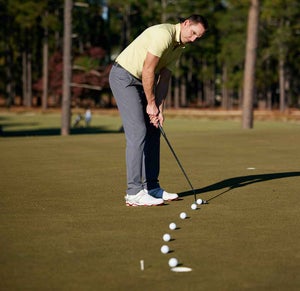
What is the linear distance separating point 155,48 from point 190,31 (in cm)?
44

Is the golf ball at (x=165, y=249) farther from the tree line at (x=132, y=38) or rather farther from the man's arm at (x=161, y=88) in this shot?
the tree line at (x=132, y=38)

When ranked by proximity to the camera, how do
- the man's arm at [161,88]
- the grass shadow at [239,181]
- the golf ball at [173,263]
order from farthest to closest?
1. the grass shadow at [239,181]
2. the man's arm at [161,88]
3. the golf ball at [173,263]

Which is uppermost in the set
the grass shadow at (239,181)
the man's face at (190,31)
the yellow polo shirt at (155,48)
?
the man's face at (190,31)

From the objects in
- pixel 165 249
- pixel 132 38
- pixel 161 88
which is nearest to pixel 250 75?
pixel 161 88

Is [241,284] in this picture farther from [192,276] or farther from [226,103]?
[226,103]

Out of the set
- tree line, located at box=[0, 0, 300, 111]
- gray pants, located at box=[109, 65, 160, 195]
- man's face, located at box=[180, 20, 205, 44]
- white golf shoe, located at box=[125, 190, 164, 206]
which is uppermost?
tree line, located at box=[0, 0, 300, 111]

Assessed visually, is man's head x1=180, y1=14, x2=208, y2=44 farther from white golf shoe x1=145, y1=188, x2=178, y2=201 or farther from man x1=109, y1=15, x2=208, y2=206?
white golf shoe x1=145, y1=188, x2=178, y2=201

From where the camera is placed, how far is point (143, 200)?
314 inches

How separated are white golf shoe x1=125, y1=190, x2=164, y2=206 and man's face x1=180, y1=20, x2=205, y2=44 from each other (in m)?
1.66

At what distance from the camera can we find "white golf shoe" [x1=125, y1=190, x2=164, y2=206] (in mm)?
7957

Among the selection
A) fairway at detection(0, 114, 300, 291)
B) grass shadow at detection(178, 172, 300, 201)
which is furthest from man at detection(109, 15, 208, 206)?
grass shadow at detection(178, 172, 300, 201)

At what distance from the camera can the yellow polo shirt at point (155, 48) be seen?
25.0 ft

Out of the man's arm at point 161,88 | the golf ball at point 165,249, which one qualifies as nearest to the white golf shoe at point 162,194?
the man's arm at point 161,88

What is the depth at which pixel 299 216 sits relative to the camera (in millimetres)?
7207
